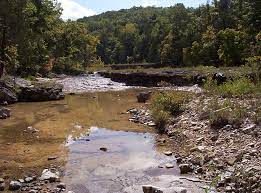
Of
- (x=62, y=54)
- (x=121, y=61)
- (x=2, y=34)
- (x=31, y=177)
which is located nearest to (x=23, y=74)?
(x=2, y=34)

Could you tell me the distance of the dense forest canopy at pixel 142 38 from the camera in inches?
Answer: 1208

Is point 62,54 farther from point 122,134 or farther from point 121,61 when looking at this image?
point 121,61

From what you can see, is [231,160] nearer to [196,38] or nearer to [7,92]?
[7,92]

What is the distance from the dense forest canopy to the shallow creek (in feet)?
24.1

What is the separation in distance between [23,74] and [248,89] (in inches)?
1129

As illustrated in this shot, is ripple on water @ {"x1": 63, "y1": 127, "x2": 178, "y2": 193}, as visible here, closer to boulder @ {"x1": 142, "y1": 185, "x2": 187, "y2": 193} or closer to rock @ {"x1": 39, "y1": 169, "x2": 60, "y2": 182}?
rock @ {"x1": 39, "y1": 169, "x2": 60, "y2": 182}

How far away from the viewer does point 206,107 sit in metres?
16.7

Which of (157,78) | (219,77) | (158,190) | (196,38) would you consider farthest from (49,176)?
(196,38)

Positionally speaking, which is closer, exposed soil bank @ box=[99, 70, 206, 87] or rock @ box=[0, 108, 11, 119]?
rock @ box=[0, 108, 11, 119]

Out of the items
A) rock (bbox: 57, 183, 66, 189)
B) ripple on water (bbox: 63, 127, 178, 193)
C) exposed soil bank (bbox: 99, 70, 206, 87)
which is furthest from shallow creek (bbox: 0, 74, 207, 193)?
exposed soil bank (bbox: 99, 70, 206, 87)

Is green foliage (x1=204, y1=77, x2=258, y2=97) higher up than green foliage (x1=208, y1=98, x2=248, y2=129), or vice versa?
green foliage (x1=204, y1=77, x2=258, y2=97)

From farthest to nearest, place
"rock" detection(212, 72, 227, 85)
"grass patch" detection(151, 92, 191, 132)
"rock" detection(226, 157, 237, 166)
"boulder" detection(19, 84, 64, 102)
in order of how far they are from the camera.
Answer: "rock" detection(212, 72, 227, 85), "boulder" detection(19, 84, 64, 102), "grass patch" detection(151, 92, 191, 132), "rock" detection(226, 157, 237, 166)

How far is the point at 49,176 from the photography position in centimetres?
1104

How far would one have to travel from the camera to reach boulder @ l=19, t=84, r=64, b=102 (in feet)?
94.4
